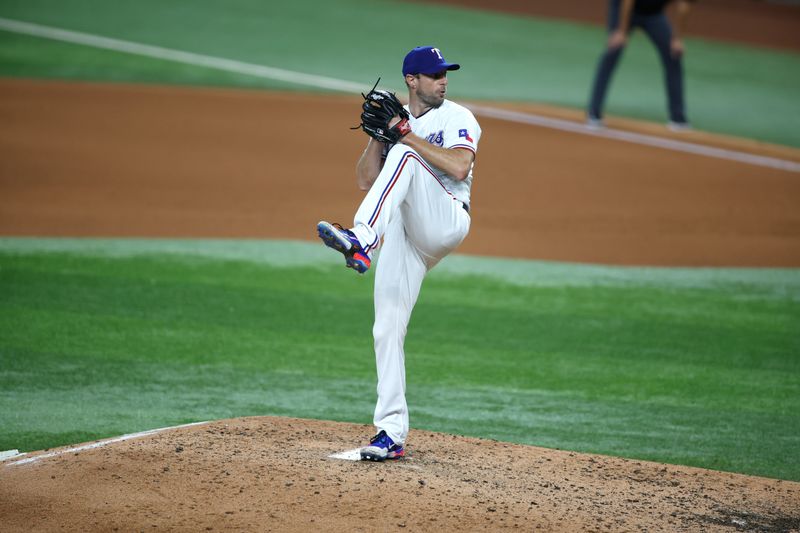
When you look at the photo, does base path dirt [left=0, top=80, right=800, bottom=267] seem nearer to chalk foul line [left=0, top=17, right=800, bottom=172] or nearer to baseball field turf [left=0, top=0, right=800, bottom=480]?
chalk foul line [left=0, top=17, right=800, bottom=172]

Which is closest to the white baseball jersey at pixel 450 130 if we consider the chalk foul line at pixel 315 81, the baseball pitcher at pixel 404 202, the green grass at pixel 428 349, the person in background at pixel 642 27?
the baseball pitcher at pixel 404 202

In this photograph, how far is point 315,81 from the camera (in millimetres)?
17953

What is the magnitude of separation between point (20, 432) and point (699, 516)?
3412 millimetres

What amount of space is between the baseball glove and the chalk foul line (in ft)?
32.7

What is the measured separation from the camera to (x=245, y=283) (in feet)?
30.3

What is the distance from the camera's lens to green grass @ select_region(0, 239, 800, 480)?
21.8 ft

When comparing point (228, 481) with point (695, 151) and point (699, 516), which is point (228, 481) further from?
point (695, 151)

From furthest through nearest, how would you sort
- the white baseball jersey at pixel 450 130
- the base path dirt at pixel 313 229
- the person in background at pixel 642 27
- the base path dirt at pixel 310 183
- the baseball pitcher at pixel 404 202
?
the person in background at pixel 642 27 → the base path dirt at pixel 310 183 → the white baseball jersey at pixel 450 130 → the baseball pitcher at pixel 404 202 → the base path dirt at pixel 313 229

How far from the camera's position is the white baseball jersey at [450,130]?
18.0ft

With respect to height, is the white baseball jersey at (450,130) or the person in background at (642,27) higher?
the person in background at (642,27)

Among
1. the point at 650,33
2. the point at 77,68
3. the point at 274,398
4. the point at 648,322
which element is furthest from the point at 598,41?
the point at 274,398

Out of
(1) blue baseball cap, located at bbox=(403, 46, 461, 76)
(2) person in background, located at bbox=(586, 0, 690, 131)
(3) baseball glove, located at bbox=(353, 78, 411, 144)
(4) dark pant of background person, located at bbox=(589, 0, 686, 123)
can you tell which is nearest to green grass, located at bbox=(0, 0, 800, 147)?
(4) dark pant of background person, located at bbox=(589, 0, 686, 123)

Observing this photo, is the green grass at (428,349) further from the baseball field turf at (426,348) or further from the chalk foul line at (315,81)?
the chalk foul line at (315,81)

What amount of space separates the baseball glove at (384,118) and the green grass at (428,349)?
1.98 meters
